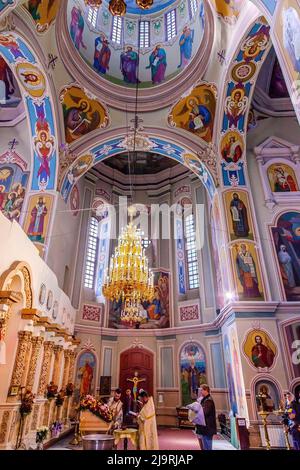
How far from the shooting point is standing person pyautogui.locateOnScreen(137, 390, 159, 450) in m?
4.93

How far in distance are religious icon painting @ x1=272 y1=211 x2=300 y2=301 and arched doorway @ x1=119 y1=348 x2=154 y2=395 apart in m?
7.24

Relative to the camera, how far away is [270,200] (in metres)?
10.6

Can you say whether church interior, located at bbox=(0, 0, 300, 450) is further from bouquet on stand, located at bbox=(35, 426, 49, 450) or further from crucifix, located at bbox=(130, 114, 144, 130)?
crucifix, located at bbox=(130, 114, 144, 130)

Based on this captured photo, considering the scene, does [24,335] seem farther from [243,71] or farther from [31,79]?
[243,71]

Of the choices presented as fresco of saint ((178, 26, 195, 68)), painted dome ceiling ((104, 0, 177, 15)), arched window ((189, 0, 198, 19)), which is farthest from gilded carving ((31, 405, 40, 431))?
painted dome ceiling ((104, 0, 177, 15))

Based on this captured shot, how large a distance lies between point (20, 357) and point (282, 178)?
418 inches

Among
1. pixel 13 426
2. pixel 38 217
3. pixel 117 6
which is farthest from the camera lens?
pixel 38 217

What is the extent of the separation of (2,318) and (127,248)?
11.7 feet

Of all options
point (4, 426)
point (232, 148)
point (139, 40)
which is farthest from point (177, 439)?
point (139, 40)

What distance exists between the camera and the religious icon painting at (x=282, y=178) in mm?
10906

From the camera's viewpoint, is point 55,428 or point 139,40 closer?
point 55,428

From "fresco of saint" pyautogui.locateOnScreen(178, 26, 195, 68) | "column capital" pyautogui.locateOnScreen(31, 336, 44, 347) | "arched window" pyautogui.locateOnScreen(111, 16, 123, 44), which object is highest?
"arched window" pyautogui.locateOnScreen(111, 16, 123, 44)

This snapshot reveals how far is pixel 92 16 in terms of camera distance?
11586 mm

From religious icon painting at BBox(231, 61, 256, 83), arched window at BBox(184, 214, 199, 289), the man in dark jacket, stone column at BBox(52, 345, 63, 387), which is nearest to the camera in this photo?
the man in dark jacket
